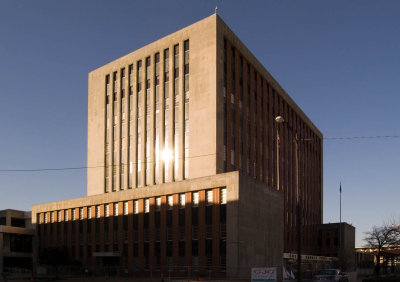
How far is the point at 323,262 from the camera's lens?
79.1 meters

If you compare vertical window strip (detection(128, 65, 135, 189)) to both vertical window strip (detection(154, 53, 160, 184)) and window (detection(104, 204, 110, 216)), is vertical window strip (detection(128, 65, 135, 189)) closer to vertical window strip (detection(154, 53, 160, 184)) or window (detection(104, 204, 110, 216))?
vertical window strip (detection(154, 53, 160, 184))

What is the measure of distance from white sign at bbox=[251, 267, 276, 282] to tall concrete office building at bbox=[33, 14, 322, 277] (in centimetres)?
1906

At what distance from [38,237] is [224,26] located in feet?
143

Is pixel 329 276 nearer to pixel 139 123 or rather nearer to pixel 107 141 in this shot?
pixel 139 123

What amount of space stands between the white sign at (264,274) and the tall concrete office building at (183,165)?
19059 mm

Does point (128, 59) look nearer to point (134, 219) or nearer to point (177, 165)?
point (177, 165)

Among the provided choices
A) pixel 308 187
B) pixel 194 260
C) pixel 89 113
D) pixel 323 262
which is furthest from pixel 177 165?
pixel 308 187

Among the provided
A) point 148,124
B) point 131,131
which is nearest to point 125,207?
point 148,124

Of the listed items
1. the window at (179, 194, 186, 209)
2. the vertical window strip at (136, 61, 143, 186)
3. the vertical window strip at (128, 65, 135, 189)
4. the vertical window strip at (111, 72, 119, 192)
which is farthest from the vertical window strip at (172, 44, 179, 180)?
the vertical window strip at (111, 72, 119, 192)

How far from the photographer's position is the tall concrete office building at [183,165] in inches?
2058

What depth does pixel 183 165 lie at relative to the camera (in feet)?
217

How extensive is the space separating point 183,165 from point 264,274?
3777cm

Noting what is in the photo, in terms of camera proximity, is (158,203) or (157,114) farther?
(157,114)

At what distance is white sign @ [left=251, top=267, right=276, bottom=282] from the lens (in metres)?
28.9
